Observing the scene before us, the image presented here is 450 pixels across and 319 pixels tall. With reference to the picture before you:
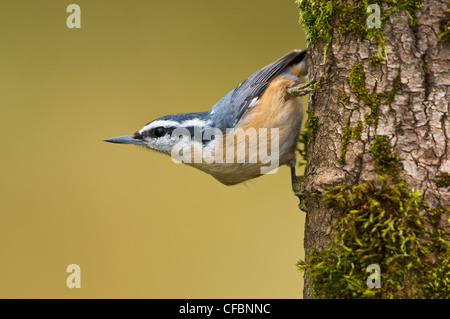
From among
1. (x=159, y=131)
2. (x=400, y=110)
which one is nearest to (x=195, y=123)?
(x=159, y=131)

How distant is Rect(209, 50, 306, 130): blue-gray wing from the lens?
101 inches

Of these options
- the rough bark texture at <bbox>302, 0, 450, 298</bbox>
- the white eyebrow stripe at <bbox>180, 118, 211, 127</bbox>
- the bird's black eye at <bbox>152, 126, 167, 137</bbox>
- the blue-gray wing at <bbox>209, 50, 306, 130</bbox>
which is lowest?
the rough bark texture at <bbox>302, 0, 450, 298</bbox>

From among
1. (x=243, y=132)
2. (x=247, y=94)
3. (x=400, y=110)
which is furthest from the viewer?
(x=247, y=94)

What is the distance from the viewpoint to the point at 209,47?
189 inches

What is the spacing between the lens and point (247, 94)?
264 cm

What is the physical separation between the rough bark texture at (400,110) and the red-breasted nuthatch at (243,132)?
2.20 ft

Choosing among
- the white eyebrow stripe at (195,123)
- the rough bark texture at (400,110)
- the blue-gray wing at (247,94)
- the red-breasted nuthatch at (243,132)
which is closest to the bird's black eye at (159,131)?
the red-breasted nuthatch at (243,132)

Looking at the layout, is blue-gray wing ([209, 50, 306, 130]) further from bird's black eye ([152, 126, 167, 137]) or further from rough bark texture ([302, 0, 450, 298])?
rough bark texture ([302, 0, 450, 298])

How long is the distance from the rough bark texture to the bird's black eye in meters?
1.01

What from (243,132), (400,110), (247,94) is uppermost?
(247,94)

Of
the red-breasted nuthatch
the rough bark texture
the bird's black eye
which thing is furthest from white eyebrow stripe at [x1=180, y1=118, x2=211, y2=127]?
the rough bark texture

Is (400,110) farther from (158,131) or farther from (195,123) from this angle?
(158,131)

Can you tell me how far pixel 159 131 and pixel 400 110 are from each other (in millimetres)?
1326
